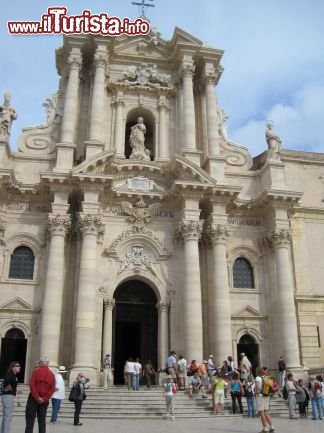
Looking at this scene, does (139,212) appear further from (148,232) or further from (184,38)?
(184,38)

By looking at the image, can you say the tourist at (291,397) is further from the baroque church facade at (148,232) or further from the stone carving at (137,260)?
the stone carving at (137,260)

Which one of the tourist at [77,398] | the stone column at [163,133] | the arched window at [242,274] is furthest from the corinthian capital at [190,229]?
the tourist at [77,398]

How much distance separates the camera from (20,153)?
25.9 meters

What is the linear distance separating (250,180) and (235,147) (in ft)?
7.98

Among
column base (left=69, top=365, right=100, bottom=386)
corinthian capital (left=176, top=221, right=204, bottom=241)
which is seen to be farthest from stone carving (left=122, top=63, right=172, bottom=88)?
column base (left=69, top=365, right=100, bottom=386)

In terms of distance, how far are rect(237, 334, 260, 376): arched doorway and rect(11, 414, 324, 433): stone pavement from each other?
27.6ft

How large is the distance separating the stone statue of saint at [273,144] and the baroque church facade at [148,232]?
0.23ft

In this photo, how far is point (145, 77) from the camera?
96.9 feet

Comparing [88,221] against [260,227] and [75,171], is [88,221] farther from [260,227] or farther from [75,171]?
[260,227]

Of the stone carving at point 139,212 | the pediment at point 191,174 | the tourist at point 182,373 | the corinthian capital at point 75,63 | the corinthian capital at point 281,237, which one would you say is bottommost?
the tourist at point 182,373

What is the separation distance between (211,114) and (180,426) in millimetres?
19245

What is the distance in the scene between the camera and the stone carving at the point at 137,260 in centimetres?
2447

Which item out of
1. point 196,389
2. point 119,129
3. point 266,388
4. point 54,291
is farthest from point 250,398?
point 119,129

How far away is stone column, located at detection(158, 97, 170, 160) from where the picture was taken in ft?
90.9
